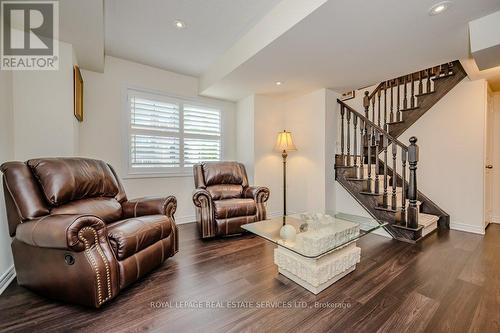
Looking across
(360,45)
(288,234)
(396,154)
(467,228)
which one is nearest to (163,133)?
(288,234)

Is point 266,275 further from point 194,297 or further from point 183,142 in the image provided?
point 183,142

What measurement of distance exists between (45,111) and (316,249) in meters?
2.82

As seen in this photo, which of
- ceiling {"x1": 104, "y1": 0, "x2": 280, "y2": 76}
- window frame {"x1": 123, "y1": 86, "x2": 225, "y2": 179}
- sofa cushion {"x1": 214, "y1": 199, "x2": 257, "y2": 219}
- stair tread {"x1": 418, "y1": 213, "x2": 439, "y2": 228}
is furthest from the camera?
window frame {"x1": 123, "y1": 86, "x2": 225, "y2": 179}

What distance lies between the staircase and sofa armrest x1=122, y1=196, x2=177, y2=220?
8.53 feet

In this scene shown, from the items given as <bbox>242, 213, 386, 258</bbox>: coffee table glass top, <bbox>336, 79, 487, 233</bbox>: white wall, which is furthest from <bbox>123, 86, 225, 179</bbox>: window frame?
<bbox>336, 79, 487, 233</bbox>: white wall

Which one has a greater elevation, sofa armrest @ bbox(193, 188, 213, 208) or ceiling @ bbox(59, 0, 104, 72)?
ceiling @ bbox(59, 0, 104, 72)

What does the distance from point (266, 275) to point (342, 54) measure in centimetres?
231

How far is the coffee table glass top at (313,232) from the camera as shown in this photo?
157 centimetres

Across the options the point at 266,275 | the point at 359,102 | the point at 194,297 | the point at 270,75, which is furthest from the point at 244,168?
the point at 359,102

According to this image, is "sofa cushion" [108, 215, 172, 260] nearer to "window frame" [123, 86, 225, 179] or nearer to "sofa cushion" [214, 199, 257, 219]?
"sofa cushion" [214, 199, 257, 219]

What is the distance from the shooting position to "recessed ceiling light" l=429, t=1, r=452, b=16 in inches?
62.7

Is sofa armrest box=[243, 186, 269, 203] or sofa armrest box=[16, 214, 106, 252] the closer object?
sofa armrest box=[16, 214, 106, 252]

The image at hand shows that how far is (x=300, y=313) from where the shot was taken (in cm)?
139

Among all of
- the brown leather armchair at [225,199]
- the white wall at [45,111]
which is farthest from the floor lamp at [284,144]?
the white wall at [45,111]
